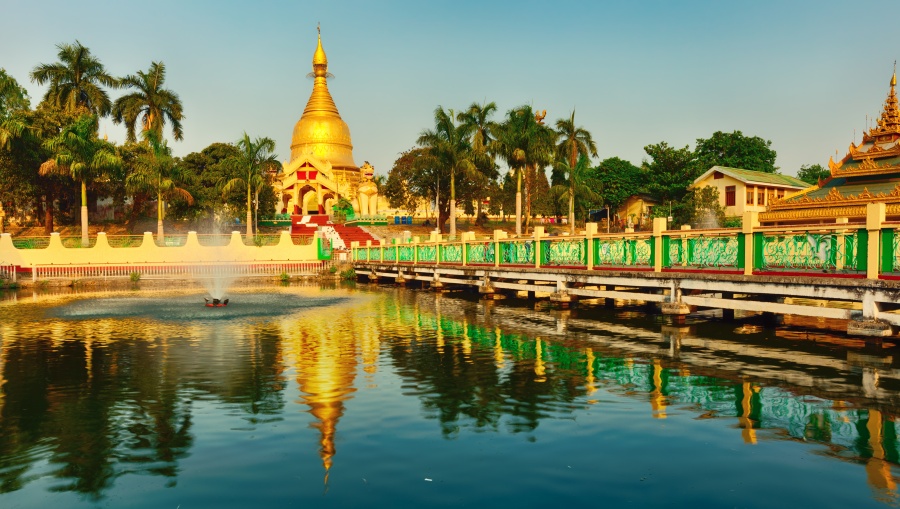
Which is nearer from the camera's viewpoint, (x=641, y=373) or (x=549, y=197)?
(x=641, y=373)

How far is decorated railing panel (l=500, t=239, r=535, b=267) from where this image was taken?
22.8 metres

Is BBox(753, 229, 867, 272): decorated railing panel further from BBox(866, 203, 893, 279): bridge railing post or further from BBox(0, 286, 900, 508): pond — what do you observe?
BBox(0, 286, 900, 508): pond

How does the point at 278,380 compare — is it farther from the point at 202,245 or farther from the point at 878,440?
the point at 202,245

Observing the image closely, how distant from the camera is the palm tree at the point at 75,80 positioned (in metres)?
51.9

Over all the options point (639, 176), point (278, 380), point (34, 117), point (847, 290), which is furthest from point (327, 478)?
point (639, 176)

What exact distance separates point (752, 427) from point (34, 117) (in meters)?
55.0

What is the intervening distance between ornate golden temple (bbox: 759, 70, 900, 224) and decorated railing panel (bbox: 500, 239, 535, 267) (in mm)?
12528

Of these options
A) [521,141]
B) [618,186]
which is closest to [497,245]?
[521,141]

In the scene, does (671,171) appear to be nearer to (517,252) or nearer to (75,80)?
(517,252)

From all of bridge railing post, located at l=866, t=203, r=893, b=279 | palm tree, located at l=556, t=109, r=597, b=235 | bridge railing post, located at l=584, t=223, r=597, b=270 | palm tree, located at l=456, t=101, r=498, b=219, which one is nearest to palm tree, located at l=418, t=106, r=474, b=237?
palm tree, located at l=456, t=101, r=498, b=219

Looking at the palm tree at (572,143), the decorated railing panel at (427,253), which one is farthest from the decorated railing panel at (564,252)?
the palm tree at (572,143)

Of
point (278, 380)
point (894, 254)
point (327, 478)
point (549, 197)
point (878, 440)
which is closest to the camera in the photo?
point (327, 478)

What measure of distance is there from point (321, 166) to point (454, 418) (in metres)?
67.6

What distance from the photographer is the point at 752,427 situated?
303 inches
